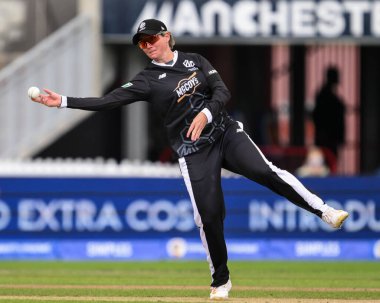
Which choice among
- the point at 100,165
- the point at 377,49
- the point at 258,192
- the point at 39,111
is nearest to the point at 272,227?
the point at 258,192

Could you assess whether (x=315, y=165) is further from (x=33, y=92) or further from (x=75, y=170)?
(x=33, y=92)

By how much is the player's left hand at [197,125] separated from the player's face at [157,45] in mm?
702

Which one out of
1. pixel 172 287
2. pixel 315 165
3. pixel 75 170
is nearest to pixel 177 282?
pixel 172 287

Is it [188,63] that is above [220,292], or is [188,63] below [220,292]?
above

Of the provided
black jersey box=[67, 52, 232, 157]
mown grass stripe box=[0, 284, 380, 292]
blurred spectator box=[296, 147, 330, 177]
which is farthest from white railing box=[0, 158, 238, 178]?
black jersey box=[67, 52, 232, 157]

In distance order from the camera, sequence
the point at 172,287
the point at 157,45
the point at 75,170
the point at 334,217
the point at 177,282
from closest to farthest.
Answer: the point at 334,217, the point at 157,45, the point at 172,287, the point at 177,282, the point at 75,170

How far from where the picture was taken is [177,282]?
12.8m

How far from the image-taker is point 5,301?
10.3 meters

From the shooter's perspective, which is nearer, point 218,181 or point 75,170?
point 218,181

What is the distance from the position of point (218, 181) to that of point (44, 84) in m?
10.0

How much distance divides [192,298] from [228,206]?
675 cm

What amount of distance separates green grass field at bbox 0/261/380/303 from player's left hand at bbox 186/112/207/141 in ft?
4.43

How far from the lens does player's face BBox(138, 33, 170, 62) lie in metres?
10.5

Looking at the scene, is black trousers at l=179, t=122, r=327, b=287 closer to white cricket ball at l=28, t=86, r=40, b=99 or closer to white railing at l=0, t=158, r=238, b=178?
white cricket ball at l=28, t=86, r=40, b=99
